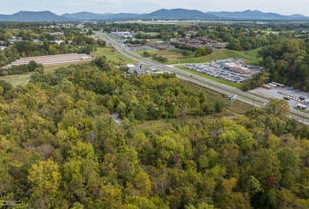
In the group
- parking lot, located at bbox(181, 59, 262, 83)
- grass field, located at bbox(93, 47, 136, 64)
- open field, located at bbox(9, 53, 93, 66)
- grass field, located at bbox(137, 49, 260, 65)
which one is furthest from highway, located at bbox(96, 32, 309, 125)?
open field, located at bbox(9, 53, 93, 66)

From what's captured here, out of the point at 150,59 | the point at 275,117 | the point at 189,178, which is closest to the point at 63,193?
the point at 189,178

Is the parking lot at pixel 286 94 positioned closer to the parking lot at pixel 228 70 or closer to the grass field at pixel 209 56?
the parking lot at pixel 228 70

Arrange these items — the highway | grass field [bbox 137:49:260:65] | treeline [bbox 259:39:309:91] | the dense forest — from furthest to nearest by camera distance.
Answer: grass field [bbox 137:49:260:65] < treeline [bbox 259:39:309:91] < the highway < the dense forest

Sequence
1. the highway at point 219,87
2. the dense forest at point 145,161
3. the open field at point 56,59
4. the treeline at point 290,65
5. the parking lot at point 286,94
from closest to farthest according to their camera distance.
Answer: the dense forest at point 145,161 < the highway at point 219,87 < the parking lot at point 286,94 < the treeline at point 290,65 < the open field at point 56,59

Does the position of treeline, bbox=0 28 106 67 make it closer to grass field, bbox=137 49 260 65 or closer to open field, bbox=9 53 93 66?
open field, bbox=9 53 93 66

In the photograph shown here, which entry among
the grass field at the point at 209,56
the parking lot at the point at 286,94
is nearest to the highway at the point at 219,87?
the parking lot at the point at 286,94

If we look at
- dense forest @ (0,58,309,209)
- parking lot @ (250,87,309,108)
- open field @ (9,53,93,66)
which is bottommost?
parking lot @ (250,87,309,108)
